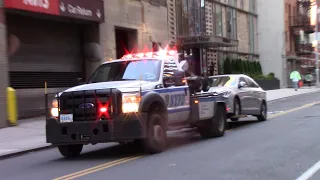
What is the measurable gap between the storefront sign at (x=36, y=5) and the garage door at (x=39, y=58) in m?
1.83

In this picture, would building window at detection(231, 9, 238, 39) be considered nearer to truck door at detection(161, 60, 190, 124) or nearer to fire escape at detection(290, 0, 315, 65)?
fire escape at detection(290, 0, 315, 65)

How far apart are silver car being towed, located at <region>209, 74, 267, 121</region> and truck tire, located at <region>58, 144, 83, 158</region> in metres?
5.02

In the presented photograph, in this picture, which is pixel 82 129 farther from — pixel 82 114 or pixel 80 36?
pixel 80 36

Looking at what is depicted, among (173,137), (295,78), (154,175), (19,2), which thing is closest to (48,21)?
(19,2)

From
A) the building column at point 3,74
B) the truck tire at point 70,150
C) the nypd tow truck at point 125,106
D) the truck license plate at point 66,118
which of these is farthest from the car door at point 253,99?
the building column at point 3,74

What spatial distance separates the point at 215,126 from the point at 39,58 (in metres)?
9.92

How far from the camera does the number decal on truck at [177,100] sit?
10542mm

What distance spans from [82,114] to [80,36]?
13169 millimetres

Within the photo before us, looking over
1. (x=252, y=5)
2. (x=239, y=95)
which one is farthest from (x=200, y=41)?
(x=252, y=5)

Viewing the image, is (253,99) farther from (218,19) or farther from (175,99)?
(218,19)

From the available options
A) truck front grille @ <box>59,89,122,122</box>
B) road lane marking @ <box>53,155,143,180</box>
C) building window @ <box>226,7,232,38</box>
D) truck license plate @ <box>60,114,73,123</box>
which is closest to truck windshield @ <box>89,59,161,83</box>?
truck front grille @ <box>59,89,122,122</box>

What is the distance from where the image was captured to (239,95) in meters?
14.9

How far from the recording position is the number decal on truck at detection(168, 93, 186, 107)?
10542 mm

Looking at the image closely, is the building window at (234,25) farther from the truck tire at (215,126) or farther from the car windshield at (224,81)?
the truck tire at (215,126)
